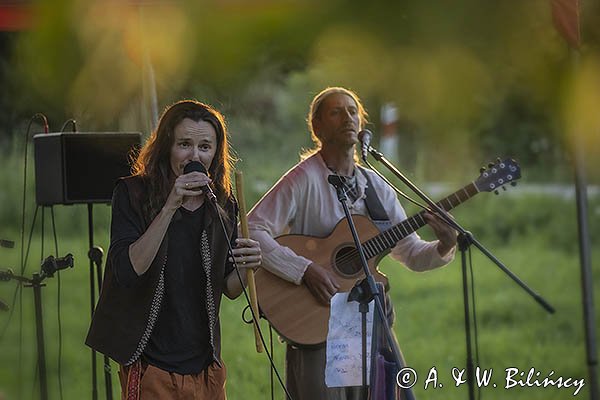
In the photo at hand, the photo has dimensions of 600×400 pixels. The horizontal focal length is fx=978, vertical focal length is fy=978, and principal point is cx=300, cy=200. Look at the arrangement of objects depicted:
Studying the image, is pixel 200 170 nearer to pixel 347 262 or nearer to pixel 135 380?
pixel 135 380

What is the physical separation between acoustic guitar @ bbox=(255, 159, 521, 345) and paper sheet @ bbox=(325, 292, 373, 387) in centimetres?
86

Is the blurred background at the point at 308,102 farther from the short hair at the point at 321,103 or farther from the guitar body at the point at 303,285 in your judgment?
the guitar body at the point at 303,285

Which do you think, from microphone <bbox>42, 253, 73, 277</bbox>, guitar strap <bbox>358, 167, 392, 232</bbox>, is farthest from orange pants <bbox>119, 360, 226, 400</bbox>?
guitar strap <bbox>358, 167, 392, 232</bbox>

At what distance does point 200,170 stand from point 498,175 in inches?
64.6

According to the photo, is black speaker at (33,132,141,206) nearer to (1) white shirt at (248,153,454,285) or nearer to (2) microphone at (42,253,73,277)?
(2) microphone at (42,253,73,277)

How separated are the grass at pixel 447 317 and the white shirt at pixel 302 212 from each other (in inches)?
37.2

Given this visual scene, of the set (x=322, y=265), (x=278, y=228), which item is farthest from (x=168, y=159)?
(x=322, y=265)

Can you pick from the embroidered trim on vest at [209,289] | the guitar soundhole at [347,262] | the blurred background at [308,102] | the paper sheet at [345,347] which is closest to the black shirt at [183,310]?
the embroidered trim on vest at [209,289]

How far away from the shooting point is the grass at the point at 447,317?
485 cm

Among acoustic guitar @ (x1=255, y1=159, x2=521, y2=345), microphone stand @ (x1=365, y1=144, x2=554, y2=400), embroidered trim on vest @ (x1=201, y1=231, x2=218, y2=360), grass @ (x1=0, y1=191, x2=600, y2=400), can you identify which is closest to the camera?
embroidered trim on vest @ (x1=201, y1=231, x2=218, y2=360)

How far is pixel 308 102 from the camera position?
18.6 feet

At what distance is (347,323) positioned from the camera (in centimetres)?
329

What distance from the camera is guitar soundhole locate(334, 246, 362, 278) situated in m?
4.25

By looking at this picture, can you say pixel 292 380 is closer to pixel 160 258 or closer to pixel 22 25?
pixel 160 258
